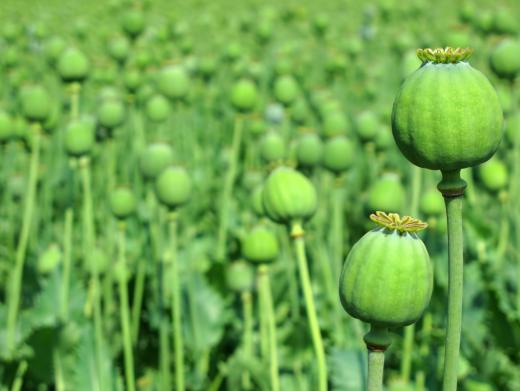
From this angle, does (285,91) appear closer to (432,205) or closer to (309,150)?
(309,150)

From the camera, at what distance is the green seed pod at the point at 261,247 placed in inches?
35.6

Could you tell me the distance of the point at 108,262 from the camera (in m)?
1.24

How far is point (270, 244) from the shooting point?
0.91 meters

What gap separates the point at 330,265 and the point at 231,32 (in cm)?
192

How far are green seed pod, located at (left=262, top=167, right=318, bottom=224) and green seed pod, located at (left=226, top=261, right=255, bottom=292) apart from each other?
314 mm

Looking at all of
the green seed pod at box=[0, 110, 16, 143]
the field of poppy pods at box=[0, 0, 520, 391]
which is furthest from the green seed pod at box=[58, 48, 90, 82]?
the green seed pod at box=[0, 110, 16, 143]

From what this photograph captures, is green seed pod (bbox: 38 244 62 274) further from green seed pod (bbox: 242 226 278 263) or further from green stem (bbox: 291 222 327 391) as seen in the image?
green stem (bbox: 291 222 327 391)

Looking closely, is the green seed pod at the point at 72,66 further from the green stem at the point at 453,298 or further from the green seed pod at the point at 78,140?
the green stem at the point at 453,298

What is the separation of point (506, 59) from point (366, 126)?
35 centimetres

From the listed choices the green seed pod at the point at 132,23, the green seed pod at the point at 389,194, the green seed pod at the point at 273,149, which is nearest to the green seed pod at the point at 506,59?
the green seed pod at the point at 389,194

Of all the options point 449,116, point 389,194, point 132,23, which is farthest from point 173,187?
point 132,23

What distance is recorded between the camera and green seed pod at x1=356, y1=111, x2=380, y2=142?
142cm

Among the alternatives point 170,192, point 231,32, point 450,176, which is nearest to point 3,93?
point 231,32

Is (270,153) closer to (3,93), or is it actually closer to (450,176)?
(450,176)
